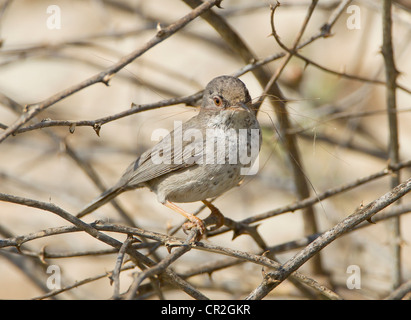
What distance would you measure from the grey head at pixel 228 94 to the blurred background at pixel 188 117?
97cm

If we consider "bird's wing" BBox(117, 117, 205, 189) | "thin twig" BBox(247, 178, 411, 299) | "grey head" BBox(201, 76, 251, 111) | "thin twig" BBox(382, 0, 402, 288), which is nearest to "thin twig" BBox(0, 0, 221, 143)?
"grey head" BBox(201, 76, 251, 111)

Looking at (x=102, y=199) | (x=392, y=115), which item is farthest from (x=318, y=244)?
(x=102, y=199)

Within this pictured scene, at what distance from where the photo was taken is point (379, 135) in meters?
7.62

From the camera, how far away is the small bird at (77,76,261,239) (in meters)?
3.87

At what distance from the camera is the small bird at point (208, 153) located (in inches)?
152

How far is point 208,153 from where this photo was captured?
3961 millimetres

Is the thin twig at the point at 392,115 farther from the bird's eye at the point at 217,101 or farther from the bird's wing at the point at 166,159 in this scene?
the bird's wing at the point at 166,159

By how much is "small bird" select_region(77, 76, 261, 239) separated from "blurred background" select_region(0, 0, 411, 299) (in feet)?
2.12

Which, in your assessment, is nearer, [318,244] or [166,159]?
[318,244]

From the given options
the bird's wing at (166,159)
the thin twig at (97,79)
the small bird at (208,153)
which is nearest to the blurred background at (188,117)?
the bird's wing at (166,159)

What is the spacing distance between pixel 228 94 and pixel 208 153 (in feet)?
1.44

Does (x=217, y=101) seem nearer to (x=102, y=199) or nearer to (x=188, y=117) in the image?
(x=102, y=199)
